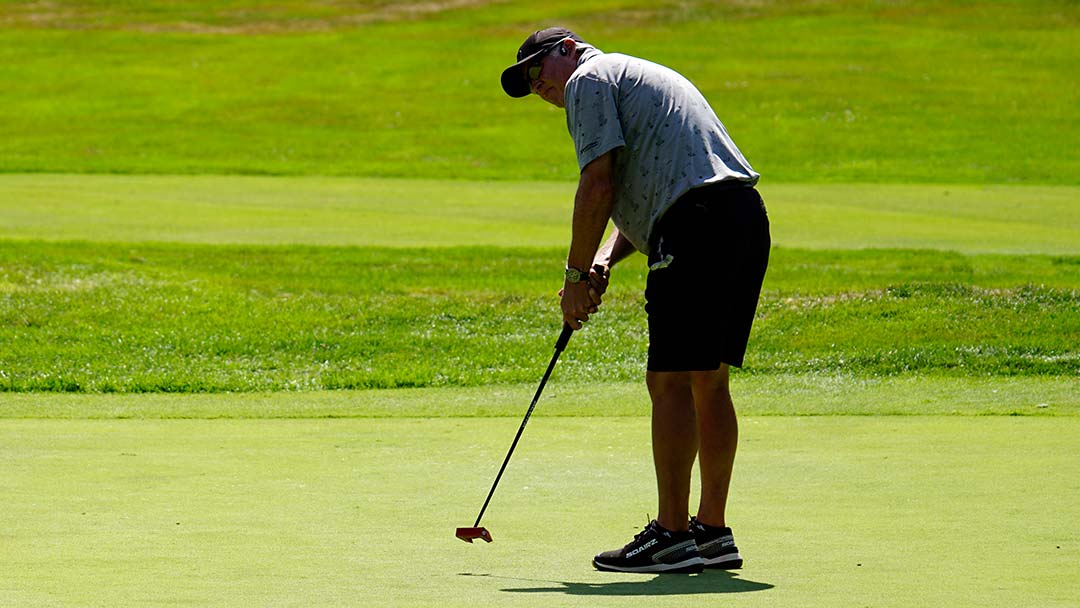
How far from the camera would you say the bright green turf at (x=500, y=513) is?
4.14 m

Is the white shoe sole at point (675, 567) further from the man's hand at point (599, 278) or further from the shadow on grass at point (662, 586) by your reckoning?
the man's hand at point (599, 278)

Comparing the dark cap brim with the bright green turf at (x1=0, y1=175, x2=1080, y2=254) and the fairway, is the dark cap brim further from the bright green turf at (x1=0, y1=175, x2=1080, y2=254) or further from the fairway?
the bright green turf at (x1=0, y1=175, x2=1080, y2=254)

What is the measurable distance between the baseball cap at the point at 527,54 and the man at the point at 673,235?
13 centimetres

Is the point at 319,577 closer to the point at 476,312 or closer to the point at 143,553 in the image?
the point at 143,553

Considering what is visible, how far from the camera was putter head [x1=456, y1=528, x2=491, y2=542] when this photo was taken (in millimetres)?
4746

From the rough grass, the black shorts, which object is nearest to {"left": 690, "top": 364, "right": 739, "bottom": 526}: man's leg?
the black shorts

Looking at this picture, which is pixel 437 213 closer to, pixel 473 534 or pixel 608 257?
pixel 608 257

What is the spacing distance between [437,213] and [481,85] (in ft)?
56.0

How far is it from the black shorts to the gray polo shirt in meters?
0.06

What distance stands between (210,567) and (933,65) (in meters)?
32.8

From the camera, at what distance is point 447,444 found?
6.64 m

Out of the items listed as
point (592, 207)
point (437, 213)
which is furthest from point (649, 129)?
point (437, 213)

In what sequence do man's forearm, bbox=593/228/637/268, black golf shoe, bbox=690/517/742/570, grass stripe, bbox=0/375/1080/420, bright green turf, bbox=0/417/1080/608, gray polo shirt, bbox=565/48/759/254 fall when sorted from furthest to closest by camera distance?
grass stripe, bbox=0/375/1080/420 < man's forearm, bbox=593/228/637/268 < gray polo shirt, bbox=565/48/759/254 < black golf shoe, bbox=690/517/742/570 < bright green turf, bbox=0/417/1080/608

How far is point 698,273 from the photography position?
4.70 m
